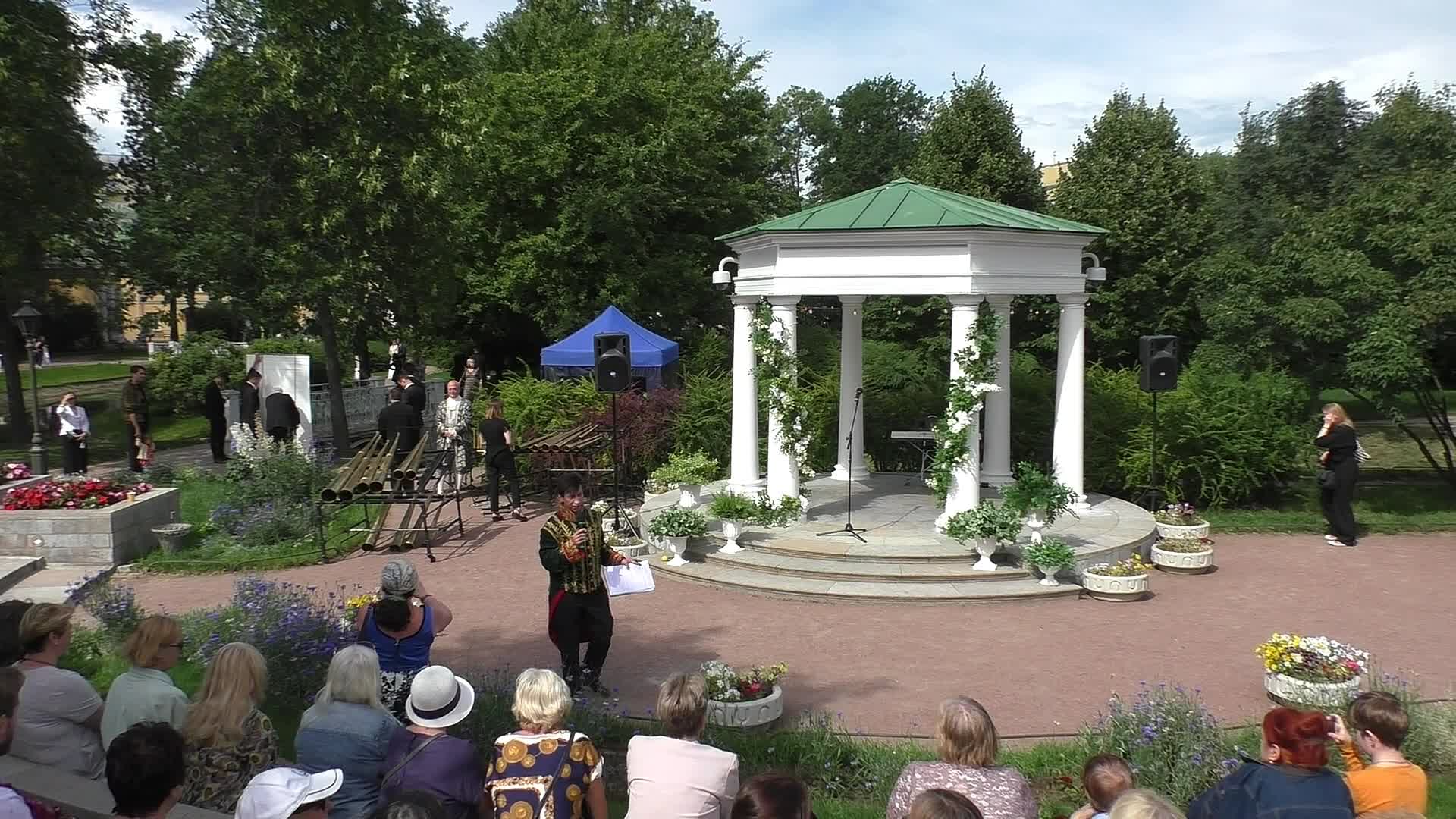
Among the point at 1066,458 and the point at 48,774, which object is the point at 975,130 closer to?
the point at 1066,458

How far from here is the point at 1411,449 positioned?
25031mm

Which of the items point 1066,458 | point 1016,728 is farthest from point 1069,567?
point 1016,728

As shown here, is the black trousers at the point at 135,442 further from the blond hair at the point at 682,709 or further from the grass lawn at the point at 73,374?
the grass lawn at the point at 73,374

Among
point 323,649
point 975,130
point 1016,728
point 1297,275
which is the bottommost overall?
point 1016,728

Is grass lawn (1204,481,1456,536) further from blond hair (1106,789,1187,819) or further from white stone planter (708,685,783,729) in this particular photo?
blond hair (1106,789,1187,819)

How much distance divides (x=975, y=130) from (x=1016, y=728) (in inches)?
948

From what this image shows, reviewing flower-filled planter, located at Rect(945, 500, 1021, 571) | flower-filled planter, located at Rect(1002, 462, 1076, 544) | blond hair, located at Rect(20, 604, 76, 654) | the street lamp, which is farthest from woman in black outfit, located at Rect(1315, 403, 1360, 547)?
the street lamp

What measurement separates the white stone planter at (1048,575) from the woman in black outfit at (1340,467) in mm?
5071

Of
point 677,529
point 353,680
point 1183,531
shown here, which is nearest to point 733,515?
point 677,529

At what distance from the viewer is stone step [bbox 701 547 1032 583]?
11164mm

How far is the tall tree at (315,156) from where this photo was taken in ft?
66.6

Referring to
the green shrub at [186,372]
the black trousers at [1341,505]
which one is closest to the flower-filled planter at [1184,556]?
the black trousers at [1341,505]

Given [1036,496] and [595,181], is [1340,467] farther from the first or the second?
[595,181]

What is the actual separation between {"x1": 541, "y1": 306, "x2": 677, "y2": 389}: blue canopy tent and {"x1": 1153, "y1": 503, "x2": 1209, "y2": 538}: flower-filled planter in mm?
10908
